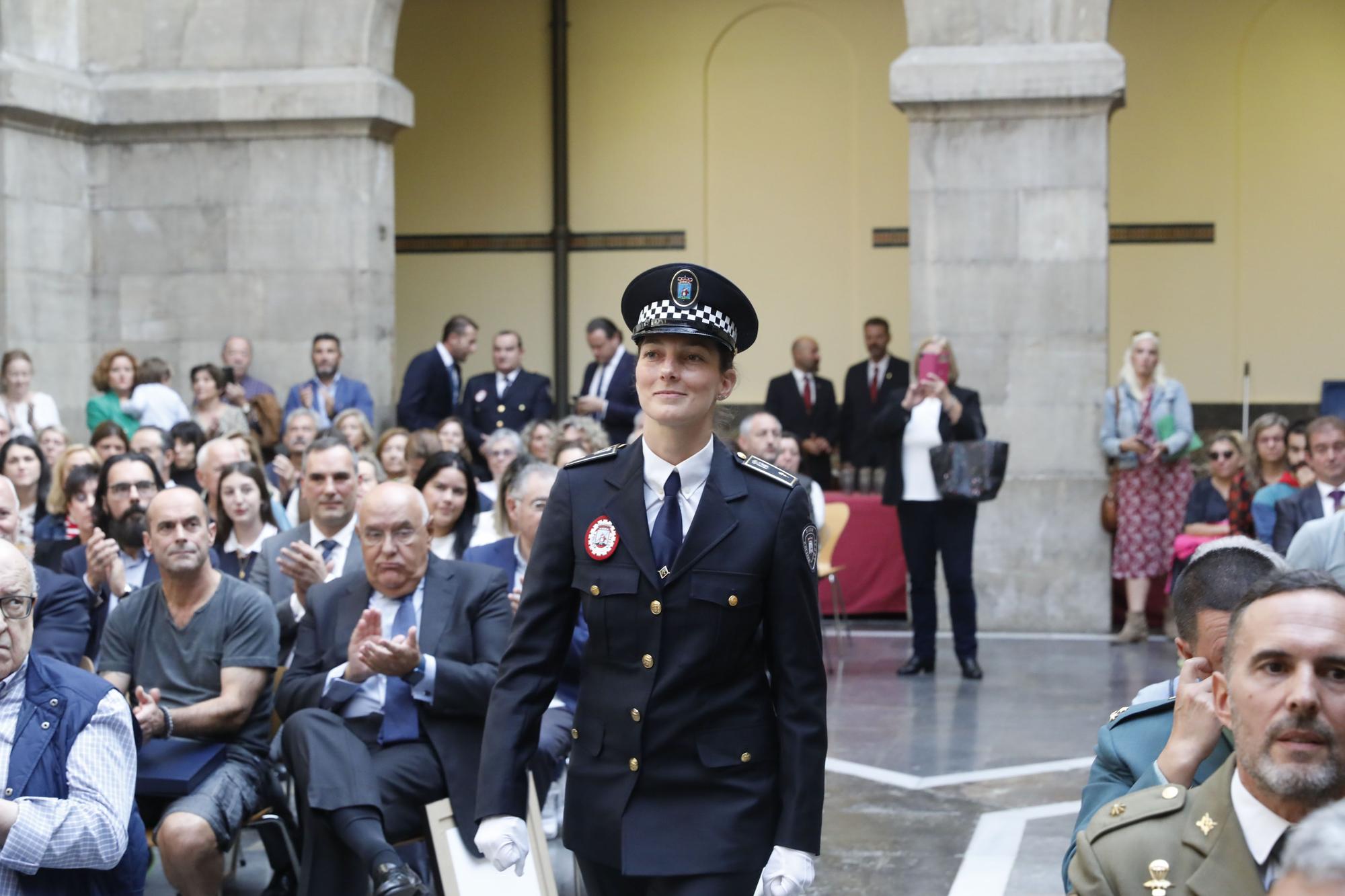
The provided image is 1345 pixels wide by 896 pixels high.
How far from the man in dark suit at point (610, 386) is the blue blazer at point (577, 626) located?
15.6ft

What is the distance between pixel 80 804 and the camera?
4035 mm

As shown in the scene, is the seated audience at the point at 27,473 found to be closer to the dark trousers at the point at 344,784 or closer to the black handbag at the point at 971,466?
the dark trousers at the point at 344,784

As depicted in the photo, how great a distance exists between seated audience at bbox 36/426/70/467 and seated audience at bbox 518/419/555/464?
272cm

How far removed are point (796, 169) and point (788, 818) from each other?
13.9 meters

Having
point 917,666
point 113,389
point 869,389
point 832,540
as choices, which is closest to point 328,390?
point 113,389

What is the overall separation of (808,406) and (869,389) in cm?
55

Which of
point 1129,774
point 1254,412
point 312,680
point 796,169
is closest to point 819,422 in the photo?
point 796,169

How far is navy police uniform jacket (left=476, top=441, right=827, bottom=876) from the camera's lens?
3357mm

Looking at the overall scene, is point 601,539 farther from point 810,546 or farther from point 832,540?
point 832,540

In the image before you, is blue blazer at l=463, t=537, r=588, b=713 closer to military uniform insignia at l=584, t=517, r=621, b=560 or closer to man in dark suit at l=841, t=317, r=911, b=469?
military uniform insignia at l=584, t=517, r=621, b=560

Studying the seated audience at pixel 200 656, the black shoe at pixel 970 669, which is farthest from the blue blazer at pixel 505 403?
the seated audience at pixel 200 656

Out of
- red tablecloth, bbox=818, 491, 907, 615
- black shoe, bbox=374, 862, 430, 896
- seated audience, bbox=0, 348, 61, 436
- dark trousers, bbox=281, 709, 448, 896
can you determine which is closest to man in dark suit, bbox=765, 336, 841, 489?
red tablecloth, bbox=818, 491, 907, 615

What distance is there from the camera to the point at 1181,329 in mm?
16297

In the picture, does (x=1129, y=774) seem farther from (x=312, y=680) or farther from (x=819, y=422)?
(x=819, y=422)
